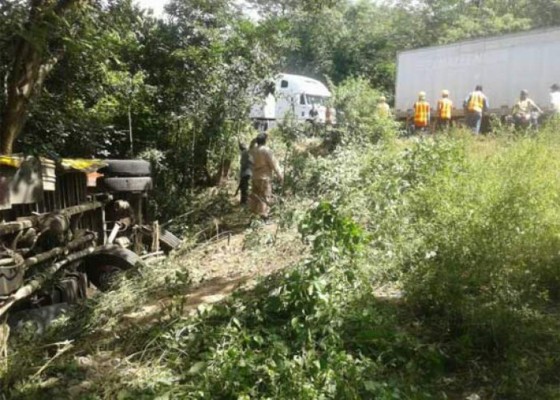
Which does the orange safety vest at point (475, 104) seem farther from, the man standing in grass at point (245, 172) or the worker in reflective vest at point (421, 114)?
the man standing in grass at point (245, 172)

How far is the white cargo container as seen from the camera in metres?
15.4

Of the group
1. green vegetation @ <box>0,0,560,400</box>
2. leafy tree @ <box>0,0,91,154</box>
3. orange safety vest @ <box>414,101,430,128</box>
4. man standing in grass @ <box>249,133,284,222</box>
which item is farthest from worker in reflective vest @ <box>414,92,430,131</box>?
leafy tree @ <box>0,0,91,154</box>

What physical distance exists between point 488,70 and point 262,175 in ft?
35.5

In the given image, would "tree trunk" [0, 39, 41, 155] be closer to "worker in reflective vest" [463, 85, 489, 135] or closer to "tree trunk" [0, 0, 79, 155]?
"tree trunk" [0, 0, 79, 155]

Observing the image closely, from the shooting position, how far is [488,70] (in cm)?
1692

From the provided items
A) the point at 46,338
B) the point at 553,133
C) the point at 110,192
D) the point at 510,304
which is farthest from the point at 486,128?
the point at 46,338

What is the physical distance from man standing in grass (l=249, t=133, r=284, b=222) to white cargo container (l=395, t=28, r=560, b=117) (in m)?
9.48

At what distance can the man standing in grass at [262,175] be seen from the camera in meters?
9.07

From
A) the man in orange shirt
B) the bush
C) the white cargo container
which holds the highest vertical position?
the white cargo container

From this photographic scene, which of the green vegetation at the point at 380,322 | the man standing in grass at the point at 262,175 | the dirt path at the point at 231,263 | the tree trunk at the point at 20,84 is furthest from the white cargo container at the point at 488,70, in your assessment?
the tree trunk at the point at 20,84

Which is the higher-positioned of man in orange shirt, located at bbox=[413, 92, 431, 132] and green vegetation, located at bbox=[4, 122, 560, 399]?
man in orange shirt, located at bbox=[413, 92, 431, 132]

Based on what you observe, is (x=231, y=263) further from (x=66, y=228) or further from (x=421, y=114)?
(x=421, y=114)

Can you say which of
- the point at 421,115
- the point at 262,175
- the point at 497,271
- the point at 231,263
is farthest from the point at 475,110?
the point at 497,271

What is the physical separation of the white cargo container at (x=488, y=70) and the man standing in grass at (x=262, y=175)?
948 centimetres
